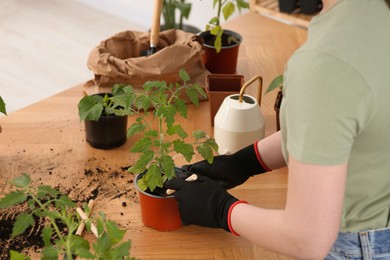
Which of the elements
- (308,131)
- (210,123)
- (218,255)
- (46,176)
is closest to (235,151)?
(210,123)

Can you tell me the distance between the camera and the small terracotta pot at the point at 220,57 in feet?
6.97

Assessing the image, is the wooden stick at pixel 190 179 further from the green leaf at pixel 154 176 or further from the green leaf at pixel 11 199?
the green leaf at pixel 11 199

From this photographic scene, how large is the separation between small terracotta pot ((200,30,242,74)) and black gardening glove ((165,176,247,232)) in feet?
2.66

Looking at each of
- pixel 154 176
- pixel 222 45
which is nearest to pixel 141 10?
pixel 222 45

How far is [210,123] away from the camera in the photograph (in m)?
1.91

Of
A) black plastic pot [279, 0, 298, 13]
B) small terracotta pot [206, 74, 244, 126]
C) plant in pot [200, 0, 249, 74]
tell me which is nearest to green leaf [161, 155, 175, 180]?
small terracotta pot [206, 74, 244, 126]

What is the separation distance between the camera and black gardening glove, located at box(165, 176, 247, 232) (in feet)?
4.25

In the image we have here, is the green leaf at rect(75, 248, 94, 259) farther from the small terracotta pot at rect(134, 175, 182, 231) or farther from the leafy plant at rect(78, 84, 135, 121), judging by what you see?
the leafy plant at rect(78, 84, 135, 121)

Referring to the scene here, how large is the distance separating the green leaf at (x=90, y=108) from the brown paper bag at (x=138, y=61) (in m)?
0.23

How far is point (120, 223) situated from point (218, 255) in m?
0.26

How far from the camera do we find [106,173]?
5.56ft

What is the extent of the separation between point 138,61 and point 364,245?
0.97m

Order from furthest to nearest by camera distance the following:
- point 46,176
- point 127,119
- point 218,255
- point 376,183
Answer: point 127,119 < point 46,176 < point 218,255 < point 376,183

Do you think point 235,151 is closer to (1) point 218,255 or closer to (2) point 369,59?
(1) point 218,255
